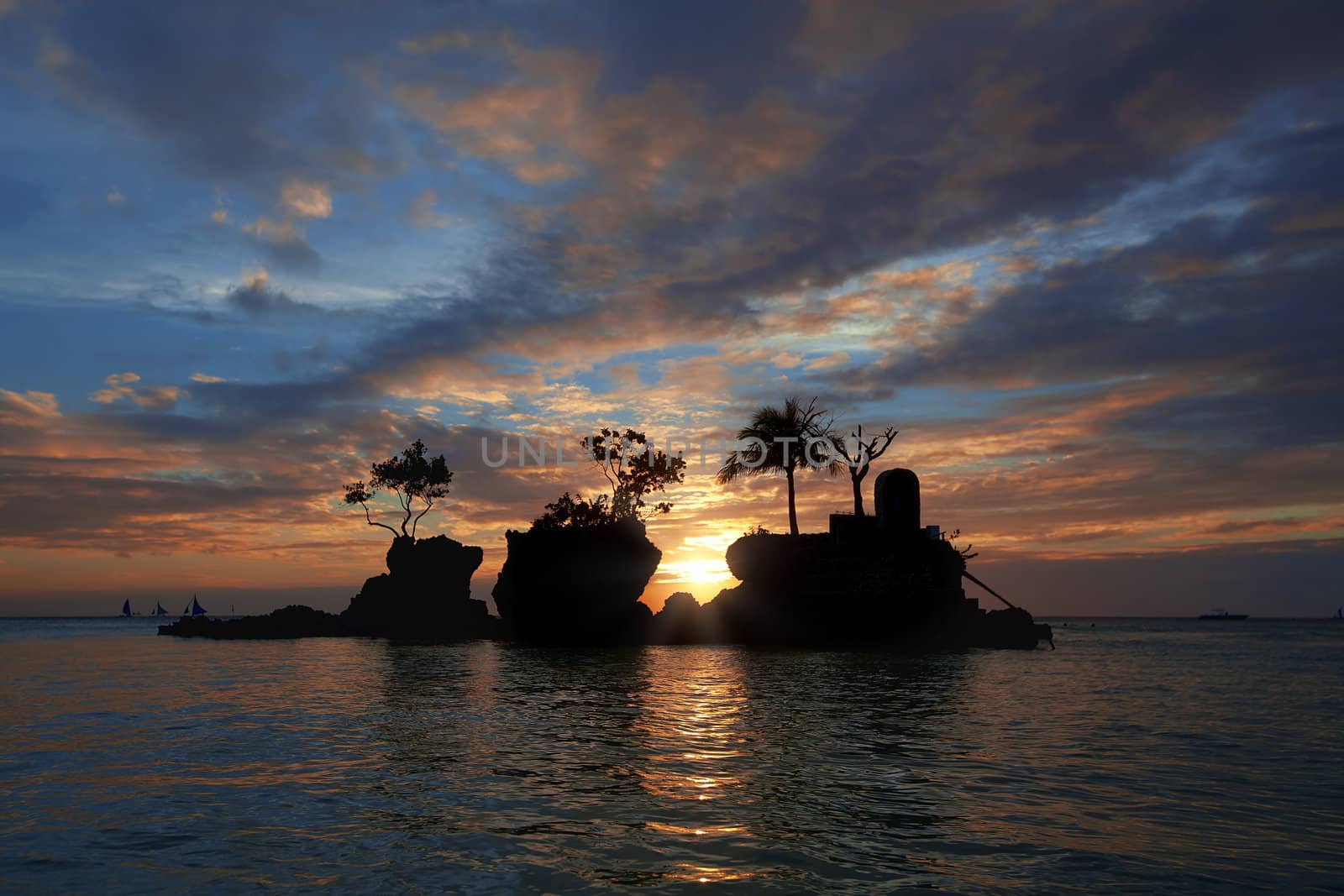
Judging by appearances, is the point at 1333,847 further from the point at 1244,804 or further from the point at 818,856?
the point at 818,856

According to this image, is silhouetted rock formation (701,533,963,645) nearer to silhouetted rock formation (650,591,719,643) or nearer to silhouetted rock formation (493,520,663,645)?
silhouetted rock formation (650,591,719,643)

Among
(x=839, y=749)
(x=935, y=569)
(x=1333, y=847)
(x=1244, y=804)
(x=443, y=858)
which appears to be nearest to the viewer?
(x=443, y=858)

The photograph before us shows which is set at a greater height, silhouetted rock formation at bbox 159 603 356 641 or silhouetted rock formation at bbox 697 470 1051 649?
silhouetted rock formation at bbox 697 470 1051 649

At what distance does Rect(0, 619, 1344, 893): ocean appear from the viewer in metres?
9.26

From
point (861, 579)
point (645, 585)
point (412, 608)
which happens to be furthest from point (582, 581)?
point (412, 608)

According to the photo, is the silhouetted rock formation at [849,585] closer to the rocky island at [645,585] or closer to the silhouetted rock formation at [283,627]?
the rocky island at [645,585]

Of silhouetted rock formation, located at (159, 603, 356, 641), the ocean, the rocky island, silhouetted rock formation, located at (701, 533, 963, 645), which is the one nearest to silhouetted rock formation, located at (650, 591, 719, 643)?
the rocky island

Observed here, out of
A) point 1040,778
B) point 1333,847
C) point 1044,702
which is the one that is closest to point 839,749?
point 1040,778

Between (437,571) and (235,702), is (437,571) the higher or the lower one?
the higher one

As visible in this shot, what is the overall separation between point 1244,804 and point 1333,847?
2.34 meters

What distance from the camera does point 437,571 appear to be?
86.8 m

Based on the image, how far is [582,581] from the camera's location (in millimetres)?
65750

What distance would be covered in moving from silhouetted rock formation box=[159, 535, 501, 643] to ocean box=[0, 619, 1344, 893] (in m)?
55.7

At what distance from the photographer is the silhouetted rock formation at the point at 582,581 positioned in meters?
65.5
